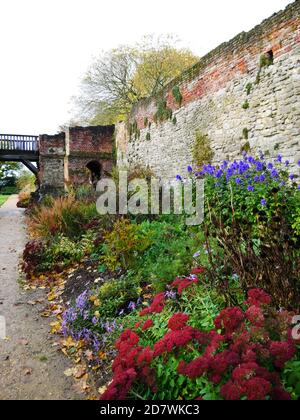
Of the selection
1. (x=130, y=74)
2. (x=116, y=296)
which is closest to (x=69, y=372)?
(x=116, y=296)

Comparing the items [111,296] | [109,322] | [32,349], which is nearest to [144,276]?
[111,296]

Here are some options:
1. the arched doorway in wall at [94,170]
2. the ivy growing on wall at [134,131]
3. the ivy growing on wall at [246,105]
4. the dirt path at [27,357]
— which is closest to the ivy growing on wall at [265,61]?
the ivy growing on wall at [246,105]

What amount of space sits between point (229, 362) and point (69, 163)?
1650cm

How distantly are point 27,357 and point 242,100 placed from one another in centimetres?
716

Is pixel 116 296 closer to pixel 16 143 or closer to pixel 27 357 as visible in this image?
pixel 27 357

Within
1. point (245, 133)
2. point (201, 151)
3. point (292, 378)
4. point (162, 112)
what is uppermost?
point (162, 112)

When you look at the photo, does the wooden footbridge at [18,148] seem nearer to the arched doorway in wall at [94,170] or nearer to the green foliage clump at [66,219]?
the arched doorway in wall at [94,170]

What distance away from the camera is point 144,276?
14.8 feet

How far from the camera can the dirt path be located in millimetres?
2795

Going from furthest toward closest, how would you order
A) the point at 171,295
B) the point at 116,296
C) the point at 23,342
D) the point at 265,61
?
the point at 265,61, the point at 116,296, the point at 23,342, the point at 171,295

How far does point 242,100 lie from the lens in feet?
26.1

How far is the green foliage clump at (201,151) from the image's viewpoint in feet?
30.7
